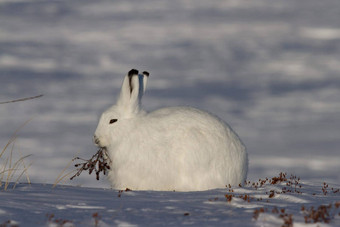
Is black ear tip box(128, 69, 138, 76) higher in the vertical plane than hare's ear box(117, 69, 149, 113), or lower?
higher

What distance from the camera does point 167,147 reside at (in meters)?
9.18

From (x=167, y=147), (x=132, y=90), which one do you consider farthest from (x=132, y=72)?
(x=167, y=147)

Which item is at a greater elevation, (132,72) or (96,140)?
(132,72)

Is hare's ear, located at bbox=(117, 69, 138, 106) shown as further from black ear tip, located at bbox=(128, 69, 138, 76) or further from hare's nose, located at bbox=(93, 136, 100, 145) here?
hare's nose, located at bbox=(93, 136, 100, 145)

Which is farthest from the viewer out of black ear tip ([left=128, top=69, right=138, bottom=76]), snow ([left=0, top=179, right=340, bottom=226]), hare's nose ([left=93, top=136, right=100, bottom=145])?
hare's nose ([left=93, top=136, right=100, bottom=145])

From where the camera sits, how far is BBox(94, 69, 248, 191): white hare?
29.6 feet

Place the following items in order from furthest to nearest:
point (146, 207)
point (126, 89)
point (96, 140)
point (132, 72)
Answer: point (96, 140), point (126, 89), point (132, 72), point (146, 207)

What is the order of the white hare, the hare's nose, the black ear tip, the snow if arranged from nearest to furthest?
the snow, the white hare, the black ear tip, the hare's nose

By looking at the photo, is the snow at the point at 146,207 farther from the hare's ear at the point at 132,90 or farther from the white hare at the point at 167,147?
the hare's ear at the point at 132,90

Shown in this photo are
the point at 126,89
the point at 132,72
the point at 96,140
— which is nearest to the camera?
the point at 132,72

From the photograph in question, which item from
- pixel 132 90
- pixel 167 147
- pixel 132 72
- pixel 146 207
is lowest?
pixel 146 207

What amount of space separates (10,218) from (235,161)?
4.54 m

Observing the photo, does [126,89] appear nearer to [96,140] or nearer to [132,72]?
[132,72]

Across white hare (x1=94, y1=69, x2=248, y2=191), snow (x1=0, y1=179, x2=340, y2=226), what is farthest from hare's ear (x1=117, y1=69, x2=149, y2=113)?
snow (x1=0, y1=179, x2=340, y2=226)
